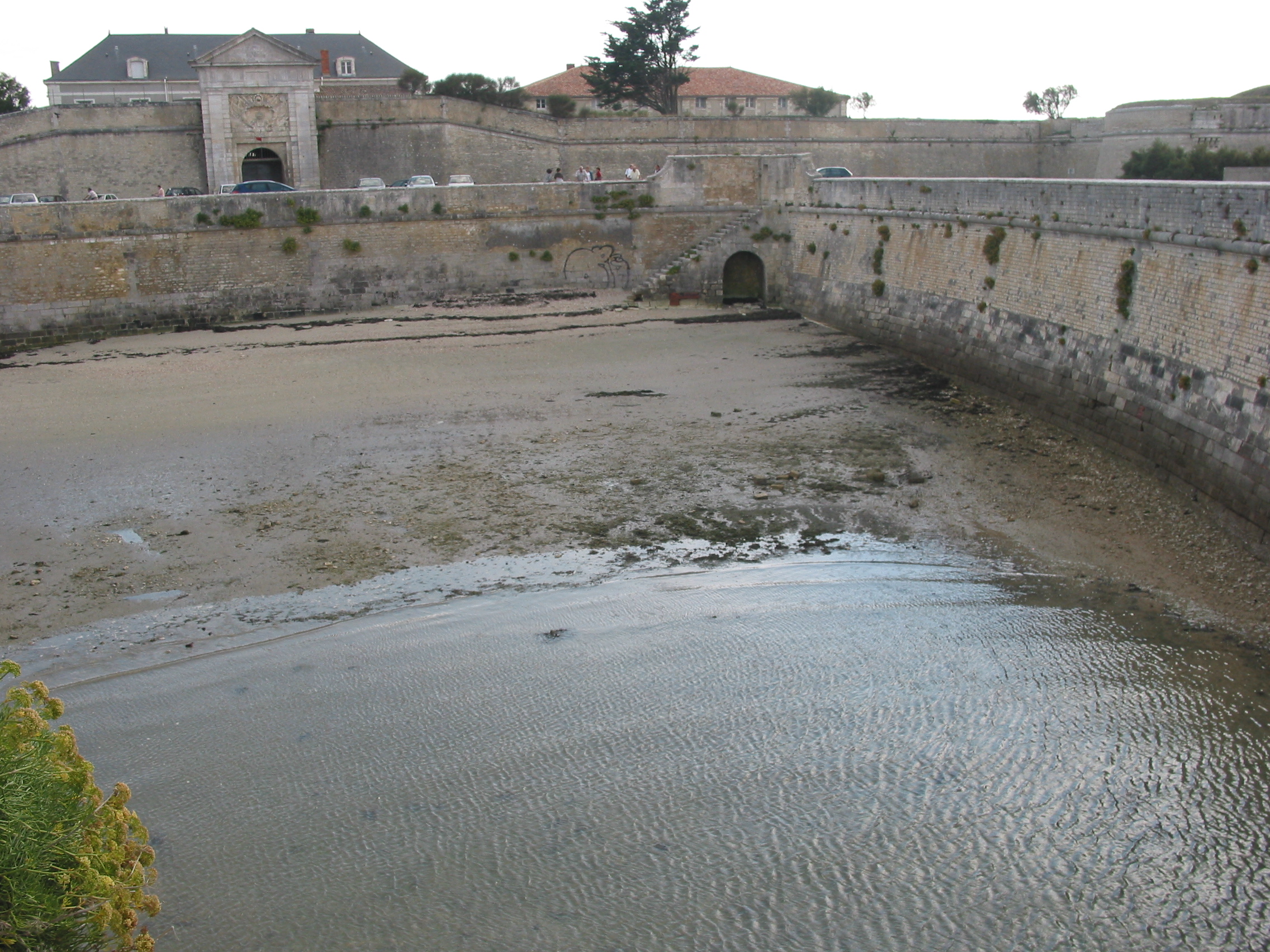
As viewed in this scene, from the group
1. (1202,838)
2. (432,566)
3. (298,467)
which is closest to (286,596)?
(432,566)

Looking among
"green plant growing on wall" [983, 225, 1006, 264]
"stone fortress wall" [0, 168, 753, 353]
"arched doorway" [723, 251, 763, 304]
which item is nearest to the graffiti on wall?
A: "stone fortress wall" [0, 168, 753, 353]

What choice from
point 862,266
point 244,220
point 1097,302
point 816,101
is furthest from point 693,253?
point 816,101

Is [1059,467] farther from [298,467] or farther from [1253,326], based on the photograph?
[298,467]

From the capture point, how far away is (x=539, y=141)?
117ft

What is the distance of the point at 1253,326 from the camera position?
430 inches

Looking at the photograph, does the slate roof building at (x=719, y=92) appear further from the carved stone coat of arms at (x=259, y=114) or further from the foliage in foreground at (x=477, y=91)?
the carved stone coat of arms at (x=259, y=114)

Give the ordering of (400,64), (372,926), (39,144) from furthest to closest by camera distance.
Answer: (400,64) < (39,144) < (372,926)

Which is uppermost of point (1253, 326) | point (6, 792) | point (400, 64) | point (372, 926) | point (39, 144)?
point (400, 64)

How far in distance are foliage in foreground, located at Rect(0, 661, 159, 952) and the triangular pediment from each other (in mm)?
30023

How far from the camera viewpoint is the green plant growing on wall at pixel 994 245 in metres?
17.0

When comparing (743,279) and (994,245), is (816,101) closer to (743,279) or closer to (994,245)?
(743,279)

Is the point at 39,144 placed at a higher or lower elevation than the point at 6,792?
higher

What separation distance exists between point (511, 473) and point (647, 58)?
3787 centimetres

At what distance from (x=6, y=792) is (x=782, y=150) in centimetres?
3551
